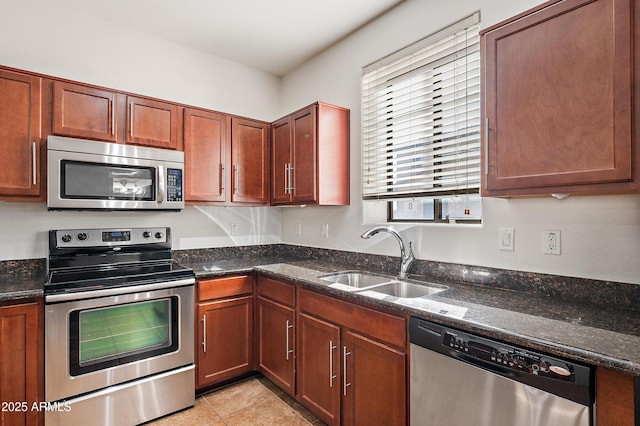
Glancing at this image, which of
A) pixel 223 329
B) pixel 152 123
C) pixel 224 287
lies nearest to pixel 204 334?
pixel 223 329

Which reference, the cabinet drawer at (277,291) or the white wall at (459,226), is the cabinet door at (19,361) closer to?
the cabinet drawer at (277,291)

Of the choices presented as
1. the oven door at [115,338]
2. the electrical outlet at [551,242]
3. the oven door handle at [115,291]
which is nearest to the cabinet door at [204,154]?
the oven door handle at [115,291]

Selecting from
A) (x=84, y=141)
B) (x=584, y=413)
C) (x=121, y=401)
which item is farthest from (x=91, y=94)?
(x=584, y=413)

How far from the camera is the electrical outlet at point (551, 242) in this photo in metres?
1.64

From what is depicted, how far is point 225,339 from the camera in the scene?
2.55 meters

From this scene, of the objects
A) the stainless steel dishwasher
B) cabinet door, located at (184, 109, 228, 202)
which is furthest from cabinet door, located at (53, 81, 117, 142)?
the stainless steel dishwasher

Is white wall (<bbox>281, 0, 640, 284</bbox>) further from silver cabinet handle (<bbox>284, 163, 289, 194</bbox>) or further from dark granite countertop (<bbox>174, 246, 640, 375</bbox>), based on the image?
silver cabinet handle (<bbox>284, 163, 289, 194</bbox>)

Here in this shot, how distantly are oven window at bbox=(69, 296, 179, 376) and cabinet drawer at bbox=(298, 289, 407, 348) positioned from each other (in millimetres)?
897

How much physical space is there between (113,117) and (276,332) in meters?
1.88

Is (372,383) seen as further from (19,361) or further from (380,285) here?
(19,361)

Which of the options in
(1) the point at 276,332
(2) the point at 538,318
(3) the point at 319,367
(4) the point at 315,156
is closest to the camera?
(2) the point at 538,318

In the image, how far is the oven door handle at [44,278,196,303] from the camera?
1.89 meters

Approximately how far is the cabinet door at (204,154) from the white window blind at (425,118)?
3.86ft

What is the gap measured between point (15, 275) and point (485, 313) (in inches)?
112
